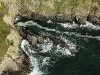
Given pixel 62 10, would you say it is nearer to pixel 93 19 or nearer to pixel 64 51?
pixel 93 19

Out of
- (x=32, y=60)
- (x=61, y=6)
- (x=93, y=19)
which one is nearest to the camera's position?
(x=32, y=60)

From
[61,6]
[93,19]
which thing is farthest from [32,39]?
[93,19]

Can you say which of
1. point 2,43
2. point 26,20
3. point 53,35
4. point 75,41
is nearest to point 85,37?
point 75,41

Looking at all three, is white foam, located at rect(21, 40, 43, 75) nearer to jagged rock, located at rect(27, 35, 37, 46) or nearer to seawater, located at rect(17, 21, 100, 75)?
seawater, located at rect(17, 21, 100, 75)

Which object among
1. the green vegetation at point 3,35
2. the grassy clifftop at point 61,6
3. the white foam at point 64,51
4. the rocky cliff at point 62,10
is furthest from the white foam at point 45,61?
the grassy clifftop at point 61,6

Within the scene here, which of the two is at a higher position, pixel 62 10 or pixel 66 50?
pixel 62 10

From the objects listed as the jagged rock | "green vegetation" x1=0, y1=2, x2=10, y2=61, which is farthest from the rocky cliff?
the jagged rock

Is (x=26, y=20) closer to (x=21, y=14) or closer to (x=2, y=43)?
(x=21, y=14)

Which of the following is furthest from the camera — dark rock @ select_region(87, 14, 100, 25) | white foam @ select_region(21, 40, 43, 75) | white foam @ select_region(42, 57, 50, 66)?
dark rock @ select_region(87, 14, 100, 25)
